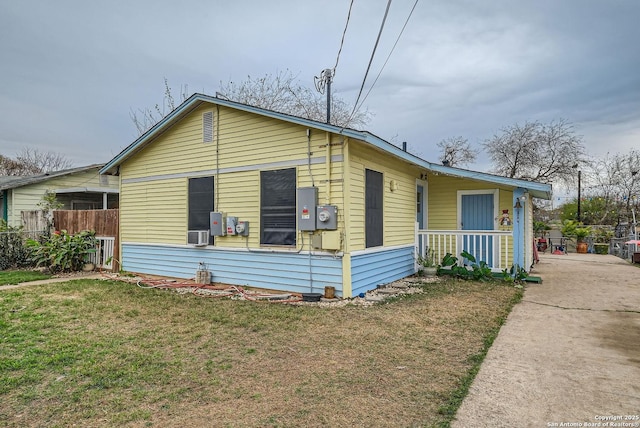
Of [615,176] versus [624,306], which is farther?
[615,176]

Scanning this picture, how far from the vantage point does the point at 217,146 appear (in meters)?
7.77

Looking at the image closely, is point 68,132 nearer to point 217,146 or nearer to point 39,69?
point 39,69

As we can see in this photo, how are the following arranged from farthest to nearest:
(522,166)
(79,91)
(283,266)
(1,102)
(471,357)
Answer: (522,166) → (1,102) → (79,91) → (283,266) → (471,357)

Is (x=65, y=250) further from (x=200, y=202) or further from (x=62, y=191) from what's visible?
(x=62, y=191)

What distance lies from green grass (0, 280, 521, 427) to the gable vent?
3.52 meters

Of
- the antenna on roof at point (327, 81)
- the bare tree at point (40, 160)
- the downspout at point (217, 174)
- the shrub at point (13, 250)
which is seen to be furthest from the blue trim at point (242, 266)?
the bare tree at point (40, 160)

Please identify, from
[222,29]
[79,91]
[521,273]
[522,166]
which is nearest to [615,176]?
[522,166]

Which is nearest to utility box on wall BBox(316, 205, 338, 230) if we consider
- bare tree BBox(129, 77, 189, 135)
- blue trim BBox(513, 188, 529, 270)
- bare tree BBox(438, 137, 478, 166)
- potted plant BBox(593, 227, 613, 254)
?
blue trim BBox(513, 188, 529, 270)

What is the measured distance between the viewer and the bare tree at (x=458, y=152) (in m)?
23.0

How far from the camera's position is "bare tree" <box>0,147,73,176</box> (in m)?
26.7

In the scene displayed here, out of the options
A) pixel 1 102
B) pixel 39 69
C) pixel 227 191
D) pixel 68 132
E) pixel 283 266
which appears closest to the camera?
pixel 283 266

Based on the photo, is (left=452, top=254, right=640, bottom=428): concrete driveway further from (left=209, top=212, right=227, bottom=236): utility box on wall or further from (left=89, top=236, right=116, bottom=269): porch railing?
(left=89, top=236, right=116, bottom=269): porch railing

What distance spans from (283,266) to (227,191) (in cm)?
202

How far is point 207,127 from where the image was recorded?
7.94m
